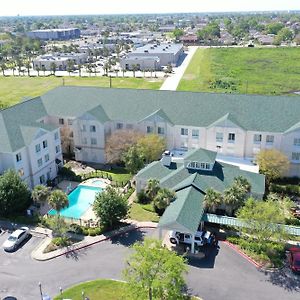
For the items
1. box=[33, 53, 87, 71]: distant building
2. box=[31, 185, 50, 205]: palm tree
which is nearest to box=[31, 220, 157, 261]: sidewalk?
box=[31, 185, 50, 205]: palm tree

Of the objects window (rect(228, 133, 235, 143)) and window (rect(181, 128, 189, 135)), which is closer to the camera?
window (rect(228, 133, 235, 143))

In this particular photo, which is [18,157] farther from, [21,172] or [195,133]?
[195,133]

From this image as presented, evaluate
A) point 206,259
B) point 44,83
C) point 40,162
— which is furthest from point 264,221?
point 44,83

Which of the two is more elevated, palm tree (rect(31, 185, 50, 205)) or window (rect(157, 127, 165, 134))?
window (rect(157, 127, 165, 134))

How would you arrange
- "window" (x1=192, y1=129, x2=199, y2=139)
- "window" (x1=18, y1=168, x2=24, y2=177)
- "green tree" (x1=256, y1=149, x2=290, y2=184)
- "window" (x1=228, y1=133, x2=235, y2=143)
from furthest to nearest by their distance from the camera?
"window" (x1=192, y1=129, x2=199, y2=139)
"window" (x1=228, y1=133, x2=235, y2=143)
"green tree" (x1=256, y1=149, x2=290, y2=184)
"window" (x1=18, y1=168, x2=24, y2=177)

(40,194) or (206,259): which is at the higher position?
(40,194)

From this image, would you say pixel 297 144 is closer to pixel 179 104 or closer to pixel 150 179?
pixel 179 104

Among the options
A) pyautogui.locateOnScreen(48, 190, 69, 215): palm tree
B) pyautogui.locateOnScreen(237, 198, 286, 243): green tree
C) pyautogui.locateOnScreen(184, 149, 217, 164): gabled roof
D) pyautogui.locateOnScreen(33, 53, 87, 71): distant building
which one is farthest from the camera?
pyautogui.locateOnScreen(33, 53, 87, 71): distant building

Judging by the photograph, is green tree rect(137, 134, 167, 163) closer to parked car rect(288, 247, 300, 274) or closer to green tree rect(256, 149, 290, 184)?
green tree rect(256, 149, 290, 184)

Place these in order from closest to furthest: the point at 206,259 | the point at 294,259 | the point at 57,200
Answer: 1. the point at 294,259
2. the point at 206,259
3. the point at 57,200
